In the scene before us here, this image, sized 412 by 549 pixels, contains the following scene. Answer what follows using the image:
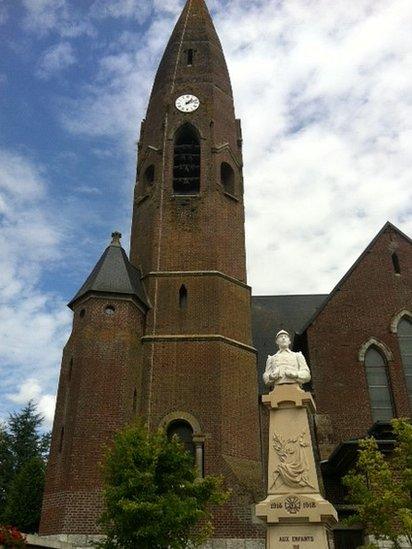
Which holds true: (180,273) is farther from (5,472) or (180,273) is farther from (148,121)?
(5,472)

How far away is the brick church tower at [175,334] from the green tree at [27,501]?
451 inches

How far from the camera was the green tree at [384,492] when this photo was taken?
1195 cm

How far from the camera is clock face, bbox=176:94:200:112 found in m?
25.2

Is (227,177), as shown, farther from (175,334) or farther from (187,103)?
(175,334)

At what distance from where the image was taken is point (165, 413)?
18.1m

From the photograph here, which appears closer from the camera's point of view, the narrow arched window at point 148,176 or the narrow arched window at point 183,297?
the narrow arched window at point 183,297

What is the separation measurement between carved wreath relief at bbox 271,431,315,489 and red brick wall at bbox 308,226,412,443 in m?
8.48

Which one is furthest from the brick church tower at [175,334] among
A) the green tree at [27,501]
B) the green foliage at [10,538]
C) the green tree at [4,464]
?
the green tree at [4,464]

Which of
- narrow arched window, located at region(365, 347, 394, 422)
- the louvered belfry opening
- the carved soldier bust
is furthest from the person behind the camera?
the louvered belfry opening

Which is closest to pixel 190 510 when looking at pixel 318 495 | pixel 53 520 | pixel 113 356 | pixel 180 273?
pixel 318 495

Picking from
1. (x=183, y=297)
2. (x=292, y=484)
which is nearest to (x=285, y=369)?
(x=292, y=484)

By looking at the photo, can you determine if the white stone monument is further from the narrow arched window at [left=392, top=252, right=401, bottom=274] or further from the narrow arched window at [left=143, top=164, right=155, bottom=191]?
the narrow arched window at [left=143, top=164, right=155, bottom=191]

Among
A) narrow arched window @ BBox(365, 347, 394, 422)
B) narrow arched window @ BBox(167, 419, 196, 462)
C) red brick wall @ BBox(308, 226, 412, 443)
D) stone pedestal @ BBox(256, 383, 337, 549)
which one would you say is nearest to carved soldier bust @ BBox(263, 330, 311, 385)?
stone pedestal @ BBox(256, 383, 337, 549)

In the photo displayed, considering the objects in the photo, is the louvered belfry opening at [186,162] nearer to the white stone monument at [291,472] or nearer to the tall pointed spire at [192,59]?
the tall pointed spire at [192,59]
